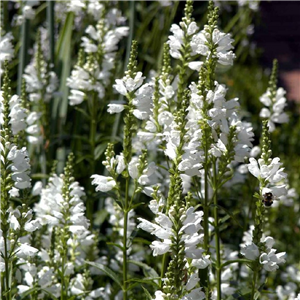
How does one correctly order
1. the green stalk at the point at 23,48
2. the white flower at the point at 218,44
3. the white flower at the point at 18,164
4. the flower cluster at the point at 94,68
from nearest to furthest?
the white flower at the point at 18,164, the white flower at the point at 218,44, the flower cluster at the point at 94,68, the green stalk at the point at 23,48

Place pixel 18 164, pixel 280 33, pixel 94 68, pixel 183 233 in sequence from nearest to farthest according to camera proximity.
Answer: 1. pixel 183 233
2. pixel 18 164
3. pixel 94 68
4. pixel 280 33

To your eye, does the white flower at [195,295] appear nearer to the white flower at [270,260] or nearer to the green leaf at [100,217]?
the white flower at [270,260]

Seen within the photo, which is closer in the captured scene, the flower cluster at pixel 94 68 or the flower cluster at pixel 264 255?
the flower cluster at pixel 264 255

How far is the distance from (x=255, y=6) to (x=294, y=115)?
97.2 inches

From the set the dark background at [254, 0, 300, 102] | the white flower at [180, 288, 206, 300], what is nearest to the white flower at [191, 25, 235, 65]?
the white flower at [180, 288, 206, 300]

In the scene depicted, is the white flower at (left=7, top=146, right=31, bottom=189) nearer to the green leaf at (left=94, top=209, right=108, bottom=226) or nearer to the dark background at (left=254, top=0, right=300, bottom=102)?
the green leaf at (left=94, top=209, right=108, bottom=226)

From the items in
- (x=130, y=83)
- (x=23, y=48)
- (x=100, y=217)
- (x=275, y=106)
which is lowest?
(x=100, y=217)

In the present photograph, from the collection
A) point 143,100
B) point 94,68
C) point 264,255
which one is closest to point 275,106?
point 94,68

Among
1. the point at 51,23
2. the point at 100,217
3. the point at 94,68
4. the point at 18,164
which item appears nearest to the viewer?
the point at 18,164

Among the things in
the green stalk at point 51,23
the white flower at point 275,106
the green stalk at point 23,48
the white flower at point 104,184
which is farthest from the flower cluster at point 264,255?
the green stalk at point 51,23

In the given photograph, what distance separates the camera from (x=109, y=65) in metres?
3.26

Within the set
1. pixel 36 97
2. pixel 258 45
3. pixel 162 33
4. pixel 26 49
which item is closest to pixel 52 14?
pixel 26 49

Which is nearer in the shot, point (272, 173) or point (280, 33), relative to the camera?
point (272, 173)

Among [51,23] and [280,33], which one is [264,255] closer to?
[51,23]
